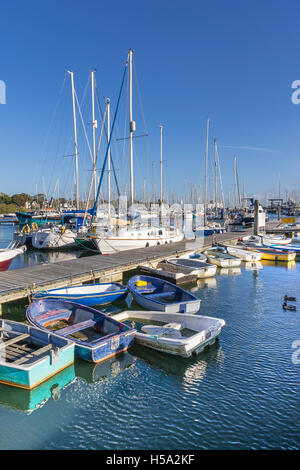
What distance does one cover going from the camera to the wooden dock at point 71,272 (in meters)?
15.2

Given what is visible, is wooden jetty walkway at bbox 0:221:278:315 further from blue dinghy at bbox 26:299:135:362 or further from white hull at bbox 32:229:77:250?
white hull at bbox 32:229:77:250

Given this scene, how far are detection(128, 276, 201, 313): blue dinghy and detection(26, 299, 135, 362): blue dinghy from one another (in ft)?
11.0

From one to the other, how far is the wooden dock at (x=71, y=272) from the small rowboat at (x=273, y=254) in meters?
9.26

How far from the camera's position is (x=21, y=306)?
15.4 metres

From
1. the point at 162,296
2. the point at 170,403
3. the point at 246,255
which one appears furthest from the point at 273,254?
the point at 170,403

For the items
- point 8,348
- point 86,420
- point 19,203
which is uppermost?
point 19,203

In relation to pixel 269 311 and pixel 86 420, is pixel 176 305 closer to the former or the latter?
pixel 269 311

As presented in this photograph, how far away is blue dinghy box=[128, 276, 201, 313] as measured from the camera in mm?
13984

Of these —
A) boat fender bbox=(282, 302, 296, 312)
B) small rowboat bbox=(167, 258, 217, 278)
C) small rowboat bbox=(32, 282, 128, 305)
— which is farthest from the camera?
small rowboat bbox=(167, 258, 217, 278)

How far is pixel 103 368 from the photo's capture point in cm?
1002

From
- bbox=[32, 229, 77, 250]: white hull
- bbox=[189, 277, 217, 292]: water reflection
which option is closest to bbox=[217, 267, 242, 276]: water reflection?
bbox=[189, 277, 217, 292]: water reflection

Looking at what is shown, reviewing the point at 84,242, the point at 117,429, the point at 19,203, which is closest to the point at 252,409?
the point at 117,429

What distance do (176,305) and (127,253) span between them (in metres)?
12.9

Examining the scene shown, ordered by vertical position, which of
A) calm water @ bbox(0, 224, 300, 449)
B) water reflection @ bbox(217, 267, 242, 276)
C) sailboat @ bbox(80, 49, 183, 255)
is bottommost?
calm water @ bbox(0, 224, 300, 449)
